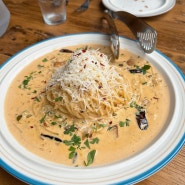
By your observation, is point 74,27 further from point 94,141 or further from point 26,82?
point 94,141

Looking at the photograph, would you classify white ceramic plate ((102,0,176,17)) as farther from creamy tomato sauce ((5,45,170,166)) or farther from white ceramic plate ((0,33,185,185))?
white ceramic plate ((0,33,185,185))

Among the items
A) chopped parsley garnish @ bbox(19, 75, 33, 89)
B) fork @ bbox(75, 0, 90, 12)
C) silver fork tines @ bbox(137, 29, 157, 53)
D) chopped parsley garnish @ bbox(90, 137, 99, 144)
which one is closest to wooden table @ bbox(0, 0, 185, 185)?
fork @ bbox(75, 0, 90, 12)

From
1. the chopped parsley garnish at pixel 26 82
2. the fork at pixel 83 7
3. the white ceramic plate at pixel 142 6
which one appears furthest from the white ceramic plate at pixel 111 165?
the fork at pixel 83 7

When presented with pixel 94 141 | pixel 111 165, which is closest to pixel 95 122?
pixel 94 141

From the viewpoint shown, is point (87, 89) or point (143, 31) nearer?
point (87, 89)

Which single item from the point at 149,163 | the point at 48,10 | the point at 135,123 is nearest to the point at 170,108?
the point at 135,123

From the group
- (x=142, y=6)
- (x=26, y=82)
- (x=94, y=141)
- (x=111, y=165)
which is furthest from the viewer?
(x=142, y=6)
